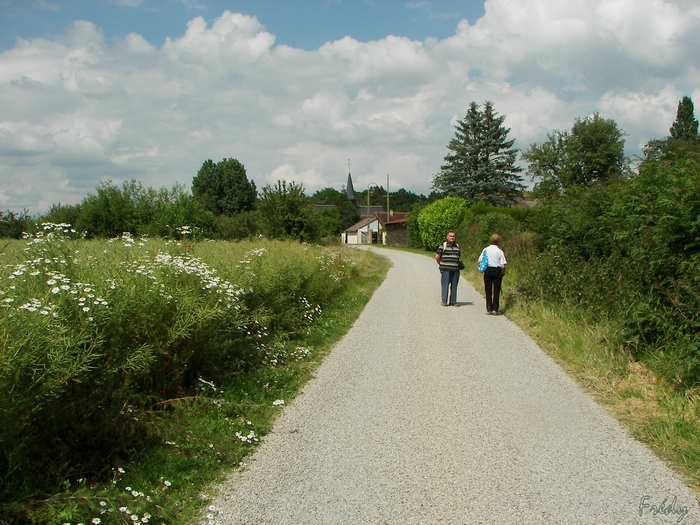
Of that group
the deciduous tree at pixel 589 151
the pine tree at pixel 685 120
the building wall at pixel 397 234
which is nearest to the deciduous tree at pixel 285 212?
the deciduous tree at pixel 589 151

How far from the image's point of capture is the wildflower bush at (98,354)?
3.48 meters

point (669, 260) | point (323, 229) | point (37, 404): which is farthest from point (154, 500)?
point (323, 229)

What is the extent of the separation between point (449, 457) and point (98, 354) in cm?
283

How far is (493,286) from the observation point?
12.4 meters

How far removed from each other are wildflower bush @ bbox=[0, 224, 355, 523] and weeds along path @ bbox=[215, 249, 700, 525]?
74 centimetres

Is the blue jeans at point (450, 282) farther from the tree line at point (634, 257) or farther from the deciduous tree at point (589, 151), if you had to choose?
the deciduous tree at point (589, 151)

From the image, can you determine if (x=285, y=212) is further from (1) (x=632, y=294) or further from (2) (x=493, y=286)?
(1) (x=632, y=294)

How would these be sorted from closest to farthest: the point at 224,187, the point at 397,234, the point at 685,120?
the point at 685,120, the point at 397,234, the point at 224,187

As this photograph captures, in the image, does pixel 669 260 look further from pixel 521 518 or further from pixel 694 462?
pixel 521 518

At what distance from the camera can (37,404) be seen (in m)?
3.54

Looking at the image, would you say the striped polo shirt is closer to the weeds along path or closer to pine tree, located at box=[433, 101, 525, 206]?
the weeds along path

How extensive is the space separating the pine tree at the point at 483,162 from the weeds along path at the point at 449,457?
1987 inches

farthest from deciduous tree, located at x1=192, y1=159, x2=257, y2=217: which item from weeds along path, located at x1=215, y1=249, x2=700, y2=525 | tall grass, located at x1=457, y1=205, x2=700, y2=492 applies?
weeds along path, located at x1=215, y1=249, x2=700, y2=525

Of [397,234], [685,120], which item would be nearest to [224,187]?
[397,234]
